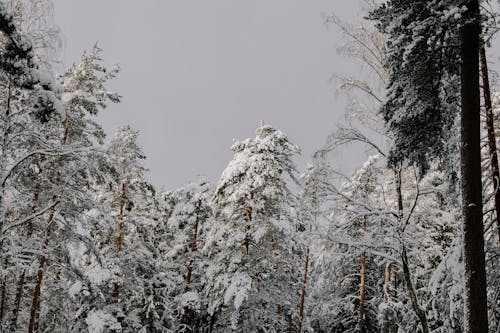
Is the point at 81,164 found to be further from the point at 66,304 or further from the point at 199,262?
Result: the point at 199,262

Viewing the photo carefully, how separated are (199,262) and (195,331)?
5.68 meters

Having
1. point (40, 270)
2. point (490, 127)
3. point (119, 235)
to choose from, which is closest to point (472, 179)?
point (490, 127)

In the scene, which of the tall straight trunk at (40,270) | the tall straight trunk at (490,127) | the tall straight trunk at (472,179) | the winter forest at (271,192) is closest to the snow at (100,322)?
the winter forest at (271,192)

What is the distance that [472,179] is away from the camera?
705 cm

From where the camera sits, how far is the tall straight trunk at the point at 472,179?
Answer: 21.8 ft

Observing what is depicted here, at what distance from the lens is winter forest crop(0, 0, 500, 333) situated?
751 centimetres

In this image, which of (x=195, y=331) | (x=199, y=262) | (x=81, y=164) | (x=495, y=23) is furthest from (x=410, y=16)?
(x=195, y=331)

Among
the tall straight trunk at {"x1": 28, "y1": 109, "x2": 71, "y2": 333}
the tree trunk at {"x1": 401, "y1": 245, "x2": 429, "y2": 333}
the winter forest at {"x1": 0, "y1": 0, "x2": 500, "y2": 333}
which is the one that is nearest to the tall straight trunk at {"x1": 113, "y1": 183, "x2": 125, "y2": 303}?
the winter forest at {"x1": 0, "y1": 0, "x2": 500, "y2": 333}

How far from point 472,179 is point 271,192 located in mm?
9444

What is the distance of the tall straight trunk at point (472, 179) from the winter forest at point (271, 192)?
0.02 metres

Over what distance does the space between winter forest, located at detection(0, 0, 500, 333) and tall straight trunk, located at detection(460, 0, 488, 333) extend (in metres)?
0.02

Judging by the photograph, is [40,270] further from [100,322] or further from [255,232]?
[255,232]

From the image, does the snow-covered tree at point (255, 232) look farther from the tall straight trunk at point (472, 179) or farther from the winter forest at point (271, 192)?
the tall straight trunk at point (472, 179)

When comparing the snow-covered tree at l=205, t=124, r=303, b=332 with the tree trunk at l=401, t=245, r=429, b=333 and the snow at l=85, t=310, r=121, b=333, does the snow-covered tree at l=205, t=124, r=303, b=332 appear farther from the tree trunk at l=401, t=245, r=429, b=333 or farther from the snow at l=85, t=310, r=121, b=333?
the tree trunk at l=401, t=245, r=429, b=333
